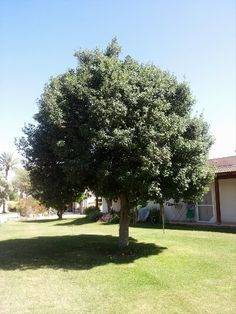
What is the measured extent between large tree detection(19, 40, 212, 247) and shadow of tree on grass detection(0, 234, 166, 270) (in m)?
1.13

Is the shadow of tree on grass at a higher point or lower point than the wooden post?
lower

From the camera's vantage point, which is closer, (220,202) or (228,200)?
(228,200)

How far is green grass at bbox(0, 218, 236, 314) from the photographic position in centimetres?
850

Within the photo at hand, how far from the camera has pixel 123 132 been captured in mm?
12727

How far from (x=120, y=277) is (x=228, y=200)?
15.1 metres

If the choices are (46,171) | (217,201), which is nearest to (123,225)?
(46,171)

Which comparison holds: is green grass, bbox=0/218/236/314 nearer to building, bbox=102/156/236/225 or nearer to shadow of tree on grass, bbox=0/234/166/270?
shadow of tree on grass, bbox=0/234/166/270

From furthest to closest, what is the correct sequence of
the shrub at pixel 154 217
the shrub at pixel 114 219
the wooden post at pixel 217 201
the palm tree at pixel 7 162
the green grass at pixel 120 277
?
the palm tree at pixel 7 162 < the shrub at pixel 114 219 < the shrub at pixel 154 217 < the wooden post at pixel 217 201 < the green grass at pixel 120 277

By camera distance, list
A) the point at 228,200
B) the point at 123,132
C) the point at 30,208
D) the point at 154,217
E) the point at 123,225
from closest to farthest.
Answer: the point at 123,132, the point at 123,225, the point at 228,200, the point at 154,217, the point at 30,208

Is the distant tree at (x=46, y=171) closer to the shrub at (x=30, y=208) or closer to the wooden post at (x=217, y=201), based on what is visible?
the wooden post at (x=217, y=201)

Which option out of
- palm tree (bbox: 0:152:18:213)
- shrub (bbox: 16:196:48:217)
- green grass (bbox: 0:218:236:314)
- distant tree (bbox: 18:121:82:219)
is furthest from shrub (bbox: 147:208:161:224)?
palm tree (bbox: 0:152:18:213)

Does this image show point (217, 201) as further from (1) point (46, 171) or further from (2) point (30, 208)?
(2) point (30, 208)

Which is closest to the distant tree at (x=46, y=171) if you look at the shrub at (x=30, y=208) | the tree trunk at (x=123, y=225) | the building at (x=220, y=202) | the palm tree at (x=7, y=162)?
the tree trunk at (x=123, y=225)

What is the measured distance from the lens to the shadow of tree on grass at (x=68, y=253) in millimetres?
13117
